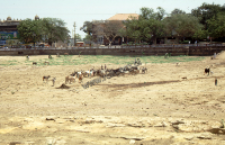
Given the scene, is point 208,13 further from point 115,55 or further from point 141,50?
point 115,55

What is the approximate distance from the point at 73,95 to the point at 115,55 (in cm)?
3128

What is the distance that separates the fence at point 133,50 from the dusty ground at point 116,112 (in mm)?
22452

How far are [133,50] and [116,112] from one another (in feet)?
113

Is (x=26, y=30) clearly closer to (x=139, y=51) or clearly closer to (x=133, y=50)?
(x=133, y=50)

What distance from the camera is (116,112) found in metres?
12.4

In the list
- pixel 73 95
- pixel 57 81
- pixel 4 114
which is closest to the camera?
pixel 4 114

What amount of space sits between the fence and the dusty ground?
22.5 m

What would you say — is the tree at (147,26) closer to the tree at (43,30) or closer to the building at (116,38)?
the building at (116,38)

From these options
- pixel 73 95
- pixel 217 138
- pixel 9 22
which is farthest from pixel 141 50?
pixel 9 22

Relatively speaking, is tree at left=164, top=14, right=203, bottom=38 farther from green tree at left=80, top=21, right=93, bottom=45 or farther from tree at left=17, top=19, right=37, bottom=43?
tree at left=17, top=19, right=37, bottom=43

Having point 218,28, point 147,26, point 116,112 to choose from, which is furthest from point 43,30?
point 116,112

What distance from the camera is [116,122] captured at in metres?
10.5

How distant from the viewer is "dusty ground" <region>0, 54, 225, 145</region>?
9242mm

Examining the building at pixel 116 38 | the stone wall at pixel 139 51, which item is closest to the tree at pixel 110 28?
the building at pixel 116 38
